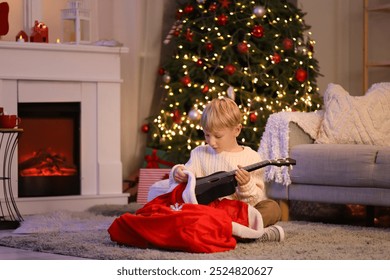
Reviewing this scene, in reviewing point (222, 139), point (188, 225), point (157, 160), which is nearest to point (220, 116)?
point (222, 139)

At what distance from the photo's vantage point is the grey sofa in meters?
4.46

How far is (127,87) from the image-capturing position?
6.44 metres

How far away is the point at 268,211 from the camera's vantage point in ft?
13.0

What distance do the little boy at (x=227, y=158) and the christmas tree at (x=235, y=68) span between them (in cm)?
198

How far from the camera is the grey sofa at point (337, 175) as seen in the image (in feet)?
14.6

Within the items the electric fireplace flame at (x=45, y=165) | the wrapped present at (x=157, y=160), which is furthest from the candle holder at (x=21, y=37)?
the wrapped present at (x=157, y=160)

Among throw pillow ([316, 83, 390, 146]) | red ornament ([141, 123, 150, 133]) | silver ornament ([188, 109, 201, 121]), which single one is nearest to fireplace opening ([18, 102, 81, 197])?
red ornament ([141, 123, 150, 133])

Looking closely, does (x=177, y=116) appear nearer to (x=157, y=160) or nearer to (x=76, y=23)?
(x=157, y=160)

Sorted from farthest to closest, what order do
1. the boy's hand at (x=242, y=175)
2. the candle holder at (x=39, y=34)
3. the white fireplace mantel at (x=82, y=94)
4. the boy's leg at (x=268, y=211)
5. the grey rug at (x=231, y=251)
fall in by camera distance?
the candle holder at (x=39, y=34)
the white fireplace mantel at (x=82, y=94)
the boy's leg at (x=268, y=211)
the boy's hand at (x=242, y=175)
the grey rug at (x=231, y=251)

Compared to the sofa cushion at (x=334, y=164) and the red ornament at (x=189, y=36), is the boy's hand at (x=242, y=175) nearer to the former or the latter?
the sofa cushion at (x=334, y=164)

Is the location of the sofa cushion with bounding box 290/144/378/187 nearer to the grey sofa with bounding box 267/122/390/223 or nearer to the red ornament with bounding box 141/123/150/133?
the grey sofa with bounding box 267/122/390/223

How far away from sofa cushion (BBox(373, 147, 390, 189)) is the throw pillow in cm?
47

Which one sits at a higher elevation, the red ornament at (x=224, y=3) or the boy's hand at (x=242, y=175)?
the red ornament at (x=224, y=3)

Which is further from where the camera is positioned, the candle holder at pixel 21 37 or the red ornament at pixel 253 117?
the red ornament at pixel 253 117
